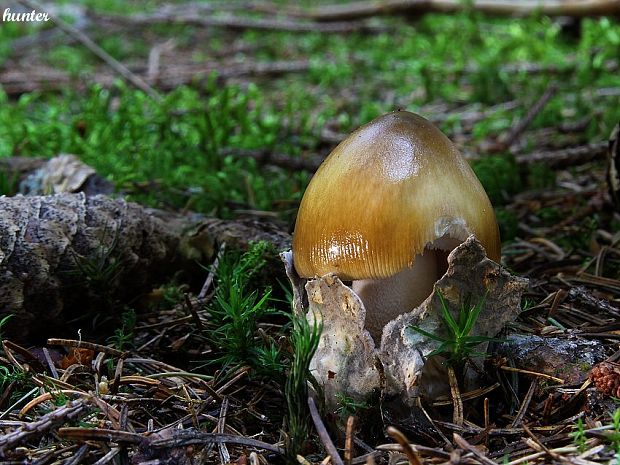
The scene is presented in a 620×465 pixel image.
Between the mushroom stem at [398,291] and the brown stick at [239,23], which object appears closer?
the mushroom stem at [398,291]

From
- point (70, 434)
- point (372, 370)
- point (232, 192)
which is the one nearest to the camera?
point (70, 434)

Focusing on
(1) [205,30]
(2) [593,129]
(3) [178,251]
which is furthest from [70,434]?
(1) [205,30]

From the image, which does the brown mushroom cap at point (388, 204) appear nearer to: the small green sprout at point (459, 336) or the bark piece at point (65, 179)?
the small green sprout at point (459, 336)

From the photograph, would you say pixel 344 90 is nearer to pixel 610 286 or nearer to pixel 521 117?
pixel 521 117

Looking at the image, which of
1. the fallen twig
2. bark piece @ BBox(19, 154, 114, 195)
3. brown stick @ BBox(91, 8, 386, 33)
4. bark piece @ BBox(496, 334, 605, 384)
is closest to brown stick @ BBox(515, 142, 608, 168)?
bark piece @ BBox(496, 334, 605, 384)

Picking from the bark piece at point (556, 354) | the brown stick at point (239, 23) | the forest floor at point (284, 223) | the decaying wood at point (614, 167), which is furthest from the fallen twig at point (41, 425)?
the brown stick at point (239, 23)

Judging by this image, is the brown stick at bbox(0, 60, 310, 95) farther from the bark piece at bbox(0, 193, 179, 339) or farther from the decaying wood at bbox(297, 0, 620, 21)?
the bark piece at bbox(0, 193, 179, 339)

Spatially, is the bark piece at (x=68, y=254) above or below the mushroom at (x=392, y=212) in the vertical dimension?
below
